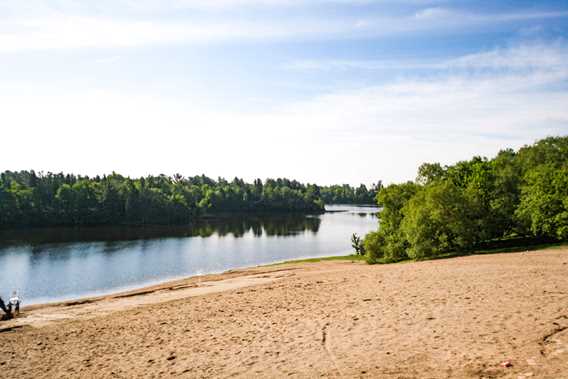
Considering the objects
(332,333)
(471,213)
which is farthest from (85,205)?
(332,333)

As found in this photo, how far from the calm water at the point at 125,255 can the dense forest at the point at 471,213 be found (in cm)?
2535

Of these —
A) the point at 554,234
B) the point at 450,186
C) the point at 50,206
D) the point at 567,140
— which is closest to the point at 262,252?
the point at 450,186

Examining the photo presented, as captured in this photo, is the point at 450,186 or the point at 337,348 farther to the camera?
the point at 450,186

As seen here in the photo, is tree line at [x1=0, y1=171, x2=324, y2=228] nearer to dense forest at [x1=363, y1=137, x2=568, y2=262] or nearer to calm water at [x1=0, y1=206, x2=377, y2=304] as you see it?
calm water at [x1=0, y1=206, x2=377, y2=304]

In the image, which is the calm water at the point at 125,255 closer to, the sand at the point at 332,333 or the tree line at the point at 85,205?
the tree line at the point at 85,205

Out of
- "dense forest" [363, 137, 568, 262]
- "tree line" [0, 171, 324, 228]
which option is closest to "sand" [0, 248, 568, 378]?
"dense forest" [363, 137, 568, 262]

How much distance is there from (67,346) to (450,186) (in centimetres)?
4002

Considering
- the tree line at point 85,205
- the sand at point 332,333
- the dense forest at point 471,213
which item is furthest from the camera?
the tree line at point 85,205

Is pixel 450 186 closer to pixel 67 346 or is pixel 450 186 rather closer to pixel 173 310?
pixel 173 310

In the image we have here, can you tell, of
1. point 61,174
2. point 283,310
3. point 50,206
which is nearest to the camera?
point 283,310

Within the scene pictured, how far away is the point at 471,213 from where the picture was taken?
45219 mm

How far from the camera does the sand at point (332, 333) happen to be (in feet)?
41.0

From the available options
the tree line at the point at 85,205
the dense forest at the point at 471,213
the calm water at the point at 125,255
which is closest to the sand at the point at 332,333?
the dense forest at the point at 471,213

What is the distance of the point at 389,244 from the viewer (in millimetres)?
47781
